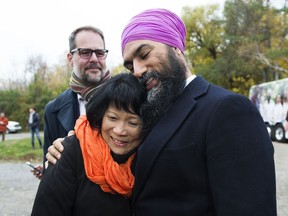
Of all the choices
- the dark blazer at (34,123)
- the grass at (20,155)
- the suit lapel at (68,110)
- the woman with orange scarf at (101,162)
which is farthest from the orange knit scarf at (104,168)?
the dark blazer at (34,123)

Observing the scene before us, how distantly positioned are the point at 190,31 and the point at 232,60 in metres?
6.80

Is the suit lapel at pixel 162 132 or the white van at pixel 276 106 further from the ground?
the suit lapel at pixel 162 132

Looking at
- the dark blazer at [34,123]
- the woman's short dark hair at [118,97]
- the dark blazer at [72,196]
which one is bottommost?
the dark blazer at [34,123]

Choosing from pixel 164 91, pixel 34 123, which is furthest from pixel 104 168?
pixel 34 123

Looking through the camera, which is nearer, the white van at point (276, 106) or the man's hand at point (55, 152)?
the man's hand at point (55, 152)

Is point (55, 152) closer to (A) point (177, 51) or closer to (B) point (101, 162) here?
(B) point (101, 162)

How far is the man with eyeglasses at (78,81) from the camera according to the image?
2975 mm

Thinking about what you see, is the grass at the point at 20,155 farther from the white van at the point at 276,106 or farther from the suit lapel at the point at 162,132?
the white van at the point at 276,106

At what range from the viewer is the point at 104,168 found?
6.16ft

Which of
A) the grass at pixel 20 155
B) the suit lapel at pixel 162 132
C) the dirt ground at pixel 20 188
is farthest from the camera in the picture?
the grass at pixel 20 155

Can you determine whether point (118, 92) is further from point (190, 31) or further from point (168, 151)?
point (190, 31)

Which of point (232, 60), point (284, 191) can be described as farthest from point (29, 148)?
point (232, 60)

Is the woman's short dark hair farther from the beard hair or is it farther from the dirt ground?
the dirt ground

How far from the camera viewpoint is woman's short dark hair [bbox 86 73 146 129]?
195 centimetres
